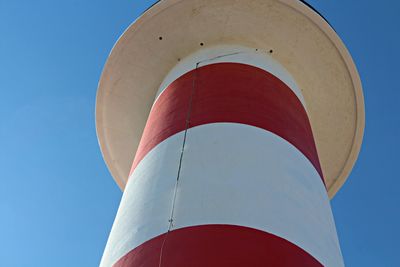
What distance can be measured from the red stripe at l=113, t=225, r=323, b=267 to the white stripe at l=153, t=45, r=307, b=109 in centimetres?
244

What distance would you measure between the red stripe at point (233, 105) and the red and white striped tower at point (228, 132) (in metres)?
0.02

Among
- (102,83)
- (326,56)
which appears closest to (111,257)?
(102,83)

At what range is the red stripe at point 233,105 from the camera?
4602 mm

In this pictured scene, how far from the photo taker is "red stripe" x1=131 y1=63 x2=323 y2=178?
4.60 metres

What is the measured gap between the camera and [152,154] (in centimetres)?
465

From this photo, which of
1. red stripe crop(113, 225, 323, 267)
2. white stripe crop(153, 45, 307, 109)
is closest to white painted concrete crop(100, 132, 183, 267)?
red stripe crop(113, 225, 323, 267)

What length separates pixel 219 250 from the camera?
3305 mm

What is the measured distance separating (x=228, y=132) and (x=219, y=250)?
4.31ft

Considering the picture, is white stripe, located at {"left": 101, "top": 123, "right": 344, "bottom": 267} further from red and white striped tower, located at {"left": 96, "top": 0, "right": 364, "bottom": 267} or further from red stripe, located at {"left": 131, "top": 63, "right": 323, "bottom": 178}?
red stripe, located at {"left": 131, "top": 63, "right": 323, "bottom": 178}

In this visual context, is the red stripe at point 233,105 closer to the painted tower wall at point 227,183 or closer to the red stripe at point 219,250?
the painted tower wall at point 227,183

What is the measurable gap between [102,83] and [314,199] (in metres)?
3.53

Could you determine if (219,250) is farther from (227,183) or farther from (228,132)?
(228,132)

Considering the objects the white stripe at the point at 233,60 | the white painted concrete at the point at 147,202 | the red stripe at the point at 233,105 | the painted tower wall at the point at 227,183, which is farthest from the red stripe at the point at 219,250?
the white stripe at the point at 233,60

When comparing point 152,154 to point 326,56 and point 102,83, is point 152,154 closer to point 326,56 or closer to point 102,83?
point 102,83
